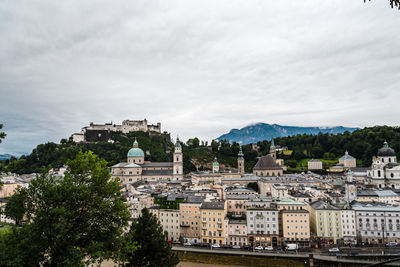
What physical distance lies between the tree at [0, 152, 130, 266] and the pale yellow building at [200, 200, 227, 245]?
28957 mm

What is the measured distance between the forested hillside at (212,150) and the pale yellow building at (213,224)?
183 feet

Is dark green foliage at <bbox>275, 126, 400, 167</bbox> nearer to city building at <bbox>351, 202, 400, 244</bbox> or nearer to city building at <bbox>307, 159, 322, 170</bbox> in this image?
city building at <bbox>307, 159, 322, 170</bbox>

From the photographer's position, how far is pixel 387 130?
350ft

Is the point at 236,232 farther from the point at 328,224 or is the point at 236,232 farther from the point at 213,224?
the point at 328,224

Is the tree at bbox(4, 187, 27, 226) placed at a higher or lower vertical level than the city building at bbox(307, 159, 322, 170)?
higher

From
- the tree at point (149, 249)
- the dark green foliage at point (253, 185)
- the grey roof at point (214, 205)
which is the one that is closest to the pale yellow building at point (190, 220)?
the grey roof at point (214, 205)

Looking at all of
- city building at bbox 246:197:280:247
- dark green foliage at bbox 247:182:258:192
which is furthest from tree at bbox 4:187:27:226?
dark green foliage at bbox 247:182:258:192

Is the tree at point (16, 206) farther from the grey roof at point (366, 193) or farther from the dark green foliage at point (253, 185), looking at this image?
the dark green foliage at point (253, 185)

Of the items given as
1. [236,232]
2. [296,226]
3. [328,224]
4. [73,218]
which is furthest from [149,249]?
[328,224]

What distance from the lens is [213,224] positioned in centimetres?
4278

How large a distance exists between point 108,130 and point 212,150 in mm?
45632

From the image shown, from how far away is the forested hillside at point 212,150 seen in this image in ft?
328

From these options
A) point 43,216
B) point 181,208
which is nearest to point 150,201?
point 181,208

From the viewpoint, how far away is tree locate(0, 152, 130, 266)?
495 inches
